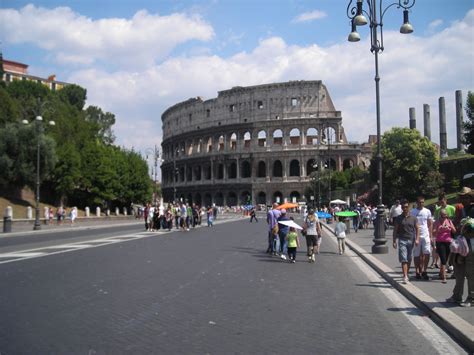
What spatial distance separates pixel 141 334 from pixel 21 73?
11668 centimetres

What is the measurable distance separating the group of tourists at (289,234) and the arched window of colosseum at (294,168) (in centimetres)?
7262

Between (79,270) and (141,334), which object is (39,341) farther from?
(79,270)

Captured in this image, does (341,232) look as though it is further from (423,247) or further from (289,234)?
(423,247)

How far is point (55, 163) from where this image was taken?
52406mm

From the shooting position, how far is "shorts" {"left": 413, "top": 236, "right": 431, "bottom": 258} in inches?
392

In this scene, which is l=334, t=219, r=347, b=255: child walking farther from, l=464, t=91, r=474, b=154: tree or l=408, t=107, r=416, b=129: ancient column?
l=408, t=107, r=416, b=129: ancient column

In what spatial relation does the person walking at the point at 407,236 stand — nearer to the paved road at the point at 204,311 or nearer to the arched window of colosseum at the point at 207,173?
the paved road at the point at 204,311

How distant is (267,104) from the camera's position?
3487 inches

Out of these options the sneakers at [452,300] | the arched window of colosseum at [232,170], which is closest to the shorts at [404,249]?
the sneakers at [452,300]

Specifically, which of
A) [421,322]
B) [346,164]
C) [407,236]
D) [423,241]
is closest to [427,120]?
[346,164]

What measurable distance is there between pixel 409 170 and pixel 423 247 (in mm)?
33571

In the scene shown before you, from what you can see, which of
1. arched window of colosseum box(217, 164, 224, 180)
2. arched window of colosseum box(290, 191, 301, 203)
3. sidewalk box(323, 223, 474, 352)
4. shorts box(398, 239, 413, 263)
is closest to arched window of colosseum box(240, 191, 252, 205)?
arched window of colosseum box(217, 164, 224, 180)

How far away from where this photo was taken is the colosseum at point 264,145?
8544 centimetres

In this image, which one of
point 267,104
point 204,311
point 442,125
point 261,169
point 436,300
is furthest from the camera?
point 261,169
